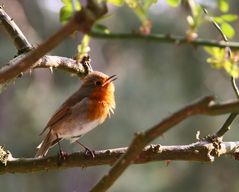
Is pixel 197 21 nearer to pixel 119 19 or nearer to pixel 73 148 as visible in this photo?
pixel 73 148

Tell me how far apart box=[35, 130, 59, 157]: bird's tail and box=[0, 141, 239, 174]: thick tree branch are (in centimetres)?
88

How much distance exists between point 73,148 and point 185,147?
288 inches

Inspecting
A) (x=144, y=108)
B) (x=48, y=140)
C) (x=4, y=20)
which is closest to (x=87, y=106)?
(x=48, y=140)

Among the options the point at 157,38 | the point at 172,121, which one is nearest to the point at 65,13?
the point at 157,38

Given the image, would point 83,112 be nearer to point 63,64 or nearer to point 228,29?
point 63,64

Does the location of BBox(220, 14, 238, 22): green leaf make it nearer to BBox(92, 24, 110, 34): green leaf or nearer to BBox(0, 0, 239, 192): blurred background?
BBox(92, 24, 110, 34): green leaf

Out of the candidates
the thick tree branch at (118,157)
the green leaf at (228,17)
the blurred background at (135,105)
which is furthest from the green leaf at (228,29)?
the blurred background at (135,105)

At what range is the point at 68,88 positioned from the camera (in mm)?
10812

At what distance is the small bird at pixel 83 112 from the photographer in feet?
12.1

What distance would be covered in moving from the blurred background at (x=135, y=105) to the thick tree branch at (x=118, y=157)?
6713 mm

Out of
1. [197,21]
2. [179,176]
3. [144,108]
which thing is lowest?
[179,176]

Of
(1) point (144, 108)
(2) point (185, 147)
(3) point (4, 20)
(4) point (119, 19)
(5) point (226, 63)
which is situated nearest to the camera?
(5) point (226, 63)

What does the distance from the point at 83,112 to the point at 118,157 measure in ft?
3.90

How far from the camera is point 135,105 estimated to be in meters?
10.6
